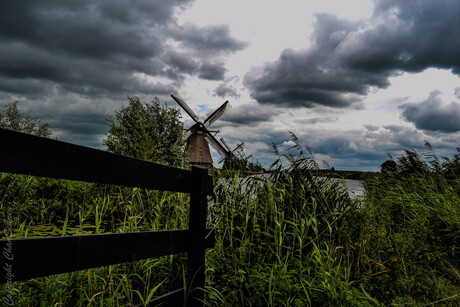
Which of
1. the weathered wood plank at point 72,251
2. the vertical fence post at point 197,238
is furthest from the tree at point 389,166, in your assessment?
the weathered wood plank at point 72,251

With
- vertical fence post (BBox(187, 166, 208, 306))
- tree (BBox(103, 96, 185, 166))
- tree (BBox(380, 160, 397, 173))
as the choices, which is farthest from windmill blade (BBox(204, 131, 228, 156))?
vertical fence post (BBox(187, 166, 208, 306))

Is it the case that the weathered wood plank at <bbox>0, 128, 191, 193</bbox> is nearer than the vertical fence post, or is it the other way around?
the weathered wood plank at <bbox>0, 128, 191, 193</bbox>

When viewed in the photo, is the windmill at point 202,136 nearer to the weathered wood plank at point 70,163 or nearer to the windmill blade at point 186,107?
the windmill blade at point 186,107

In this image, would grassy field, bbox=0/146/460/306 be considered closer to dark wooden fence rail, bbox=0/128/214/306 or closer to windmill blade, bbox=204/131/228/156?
dark wooden fence rail, bbox=0/128/214/306

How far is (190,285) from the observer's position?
2682 millimetres

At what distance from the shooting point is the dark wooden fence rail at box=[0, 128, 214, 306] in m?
1.57

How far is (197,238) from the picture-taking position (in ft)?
8.89

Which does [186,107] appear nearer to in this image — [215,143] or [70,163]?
[215,143]

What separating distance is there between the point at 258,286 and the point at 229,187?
1.41 metres

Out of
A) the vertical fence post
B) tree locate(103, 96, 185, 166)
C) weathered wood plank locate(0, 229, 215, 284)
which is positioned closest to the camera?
weathered wood plank locate(0, 229, 215, 284)

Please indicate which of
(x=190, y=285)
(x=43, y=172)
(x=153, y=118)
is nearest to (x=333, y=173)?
(x=190, y=285)

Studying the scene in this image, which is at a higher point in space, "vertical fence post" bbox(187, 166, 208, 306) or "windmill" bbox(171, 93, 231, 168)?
"windmill" bbox(171, 93, 231, 168)

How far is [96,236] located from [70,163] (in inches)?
19.8

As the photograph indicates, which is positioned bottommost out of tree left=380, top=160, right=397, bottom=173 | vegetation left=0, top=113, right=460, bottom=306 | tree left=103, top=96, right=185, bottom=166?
vegetation left=0, top=113, right=460, bottom=306
